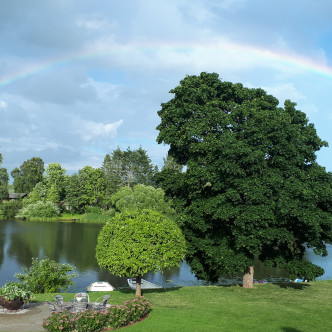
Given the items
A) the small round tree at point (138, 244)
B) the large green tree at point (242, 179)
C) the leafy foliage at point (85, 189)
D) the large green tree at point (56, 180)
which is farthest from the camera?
the large green tree at point (56, 180)

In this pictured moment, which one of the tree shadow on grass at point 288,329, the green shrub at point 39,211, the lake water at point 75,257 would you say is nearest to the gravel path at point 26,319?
the tree shadow on grass at point 288,329

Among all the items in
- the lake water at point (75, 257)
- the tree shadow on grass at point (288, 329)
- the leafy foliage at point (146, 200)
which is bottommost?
the lake water at point (75, 257)

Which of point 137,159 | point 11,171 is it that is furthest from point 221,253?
point 11,171

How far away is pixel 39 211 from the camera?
3947 inches

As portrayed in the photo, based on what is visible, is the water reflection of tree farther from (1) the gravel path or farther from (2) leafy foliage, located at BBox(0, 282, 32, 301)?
(2) leafy foliage, located at BBox(0, 282, 32, 301)

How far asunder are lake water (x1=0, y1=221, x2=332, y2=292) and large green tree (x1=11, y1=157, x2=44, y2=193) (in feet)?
187

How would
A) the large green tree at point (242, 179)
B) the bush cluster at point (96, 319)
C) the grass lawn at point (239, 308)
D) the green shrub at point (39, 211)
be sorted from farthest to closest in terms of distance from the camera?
the green shrub at point (39, 211) < the large green tree at point (242, 179) < the grass lawn at point (239, 308) < the bush cluster at point (96, 319)

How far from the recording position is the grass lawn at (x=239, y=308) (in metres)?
14.6

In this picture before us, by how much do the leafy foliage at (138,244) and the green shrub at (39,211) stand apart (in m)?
84.7

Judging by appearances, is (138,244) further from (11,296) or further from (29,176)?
(29,176)

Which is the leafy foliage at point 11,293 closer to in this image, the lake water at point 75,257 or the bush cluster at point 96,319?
the bush cluster at point 96,319

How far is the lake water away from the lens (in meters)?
38.6

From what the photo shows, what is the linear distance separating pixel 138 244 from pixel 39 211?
286 ft

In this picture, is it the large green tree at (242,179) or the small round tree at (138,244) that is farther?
the large green tree at (242,179)
